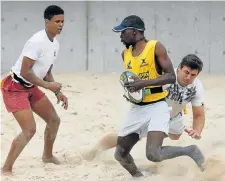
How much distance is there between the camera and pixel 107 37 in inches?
441

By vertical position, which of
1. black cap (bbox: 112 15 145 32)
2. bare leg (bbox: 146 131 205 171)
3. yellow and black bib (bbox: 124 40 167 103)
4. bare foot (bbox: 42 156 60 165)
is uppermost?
black cap (bbox: 112 15 145 32)

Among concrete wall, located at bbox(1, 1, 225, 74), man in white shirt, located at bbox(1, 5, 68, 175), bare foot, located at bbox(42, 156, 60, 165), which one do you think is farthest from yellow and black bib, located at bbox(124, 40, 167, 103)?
concrete wall, located at bbox(1, 1, 225, 74)

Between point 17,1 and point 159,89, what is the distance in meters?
5.91

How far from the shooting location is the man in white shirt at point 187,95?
19.5 ft

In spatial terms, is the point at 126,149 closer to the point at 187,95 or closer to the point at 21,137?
the point at 187,95

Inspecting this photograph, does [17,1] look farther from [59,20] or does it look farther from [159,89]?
[159,89]

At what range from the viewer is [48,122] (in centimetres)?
690

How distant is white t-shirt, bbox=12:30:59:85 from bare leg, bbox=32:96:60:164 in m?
0.36

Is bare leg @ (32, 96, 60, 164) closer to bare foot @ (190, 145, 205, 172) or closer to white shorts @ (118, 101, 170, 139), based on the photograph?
white shorts @ (118, 101, 170, 139)

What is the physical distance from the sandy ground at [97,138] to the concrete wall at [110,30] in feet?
1.35

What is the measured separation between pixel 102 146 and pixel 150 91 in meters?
1.36

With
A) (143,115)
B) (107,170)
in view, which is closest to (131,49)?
(143,115)

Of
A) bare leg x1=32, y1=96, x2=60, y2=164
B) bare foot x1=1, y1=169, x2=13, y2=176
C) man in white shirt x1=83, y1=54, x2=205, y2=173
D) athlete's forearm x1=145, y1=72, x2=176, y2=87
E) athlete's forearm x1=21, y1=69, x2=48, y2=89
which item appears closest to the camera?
athlete's forearm x1=145, y1=72, x2=176, y2=87

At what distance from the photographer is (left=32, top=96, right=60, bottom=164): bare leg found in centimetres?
678
